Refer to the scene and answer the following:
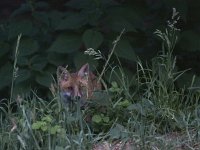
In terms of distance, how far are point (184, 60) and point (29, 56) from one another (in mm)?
1661

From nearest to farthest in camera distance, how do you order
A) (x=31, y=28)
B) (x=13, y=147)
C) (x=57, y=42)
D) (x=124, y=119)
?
1. (x=13, y=147)
2. (x=124, y=119)
3. (x=57, y=42)
4. (x=31, y=28)

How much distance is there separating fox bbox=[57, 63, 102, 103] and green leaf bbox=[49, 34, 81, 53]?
0.23 m

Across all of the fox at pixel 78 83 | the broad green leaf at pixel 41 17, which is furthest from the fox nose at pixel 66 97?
the broad green leaf at pixel 41 17

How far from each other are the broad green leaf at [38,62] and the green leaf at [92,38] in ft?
1.73

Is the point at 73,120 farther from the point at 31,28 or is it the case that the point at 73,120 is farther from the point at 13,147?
the point at 31,28

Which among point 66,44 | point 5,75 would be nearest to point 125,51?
point 66,44

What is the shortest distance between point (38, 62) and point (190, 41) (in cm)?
152

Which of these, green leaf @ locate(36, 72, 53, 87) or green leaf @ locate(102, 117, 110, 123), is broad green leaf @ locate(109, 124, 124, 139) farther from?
green leaf @ locate(36, 72, 53, 87)

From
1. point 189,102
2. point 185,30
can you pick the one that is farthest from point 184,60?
point 189,102

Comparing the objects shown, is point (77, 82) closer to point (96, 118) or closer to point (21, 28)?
point (96, 118)

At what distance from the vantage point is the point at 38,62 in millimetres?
6898

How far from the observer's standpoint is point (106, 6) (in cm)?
689

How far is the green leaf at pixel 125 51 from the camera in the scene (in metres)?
6.57

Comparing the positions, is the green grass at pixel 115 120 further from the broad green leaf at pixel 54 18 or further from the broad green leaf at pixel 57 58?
the broad green leaf at pixel 54 18
